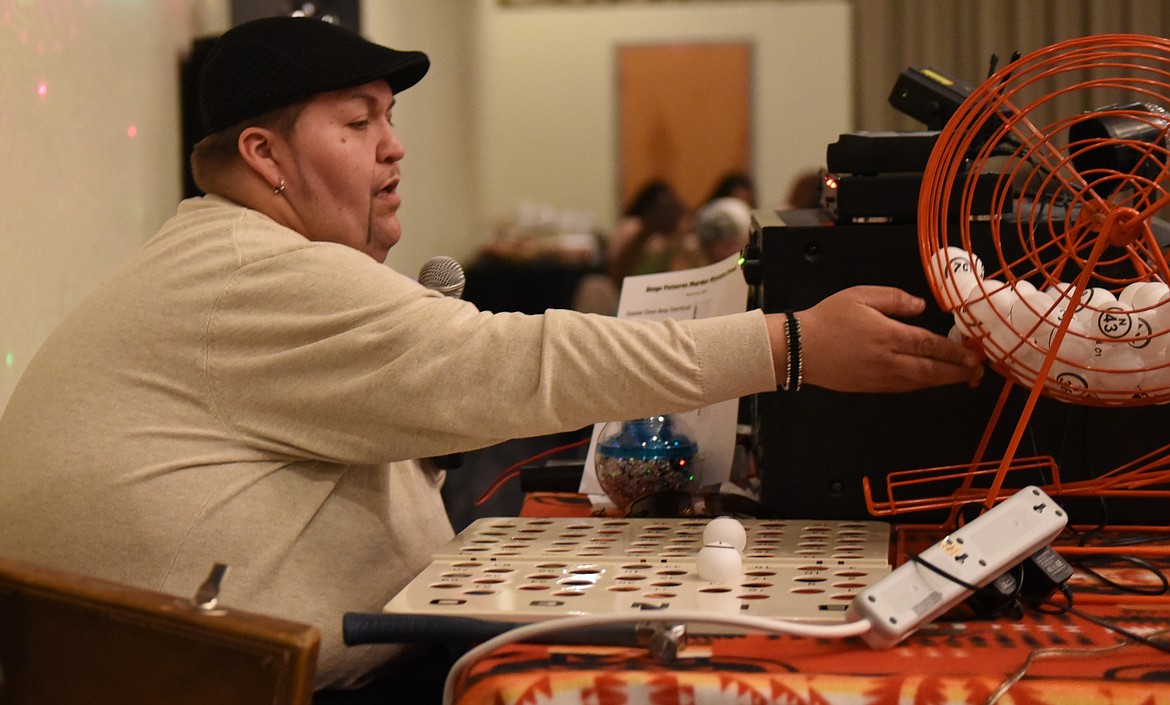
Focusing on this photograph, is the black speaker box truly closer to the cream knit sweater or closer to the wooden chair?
the cream knit sweater

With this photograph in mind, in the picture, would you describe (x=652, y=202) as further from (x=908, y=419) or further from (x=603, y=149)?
(x=908, y=419)

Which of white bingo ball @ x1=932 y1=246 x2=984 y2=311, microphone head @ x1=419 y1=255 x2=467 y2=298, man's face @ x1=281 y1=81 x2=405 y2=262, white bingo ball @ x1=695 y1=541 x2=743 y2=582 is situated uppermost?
man's face @ x1=281 y1=81 x2=405 y2=262

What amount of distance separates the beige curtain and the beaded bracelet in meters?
4.48

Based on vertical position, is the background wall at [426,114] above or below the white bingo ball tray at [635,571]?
above

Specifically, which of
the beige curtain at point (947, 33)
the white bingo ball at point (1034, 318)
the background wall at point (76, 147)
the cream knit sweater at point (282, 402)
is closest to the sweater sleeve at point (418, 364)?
the cream knit sweater at point (282, 402)

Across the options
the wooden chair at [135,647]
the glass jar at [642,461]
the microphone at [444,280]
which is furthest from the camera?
the microphone at [444,280]

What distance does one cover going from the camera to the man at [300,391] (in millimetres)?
1105

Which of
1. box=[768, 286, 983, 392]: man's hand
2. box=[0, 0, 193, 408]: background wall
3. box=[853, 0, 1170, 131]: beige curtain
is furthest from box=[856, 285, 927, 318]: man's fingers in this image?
box=[853, 0, 1170, 131]: beige curtain

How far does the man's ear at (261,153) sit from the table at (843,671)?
623mm

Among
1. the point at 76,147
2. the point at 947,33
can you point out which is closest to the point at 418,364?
the point at 76,147

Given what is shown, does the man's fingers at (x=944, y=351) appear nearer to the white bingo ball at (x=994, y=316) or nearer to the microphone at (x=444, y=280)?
the white bingo ball at (x=994, y=316)

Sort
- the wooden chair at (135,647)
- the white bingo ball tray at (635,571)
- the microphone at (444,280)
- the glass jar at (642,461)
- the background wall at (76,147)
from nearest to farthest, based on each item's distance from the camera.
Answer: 1. the wooden chair at (135,647)
2. the white bingo ball tray at (635,571)
3. the glass jar at (642,461)
4. the microphone at (444,280)
5. the background wall at (76,147)

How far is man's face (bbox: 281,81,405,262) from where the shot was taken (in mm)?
1294

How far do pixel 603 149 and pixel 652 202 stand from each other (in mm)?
1618
